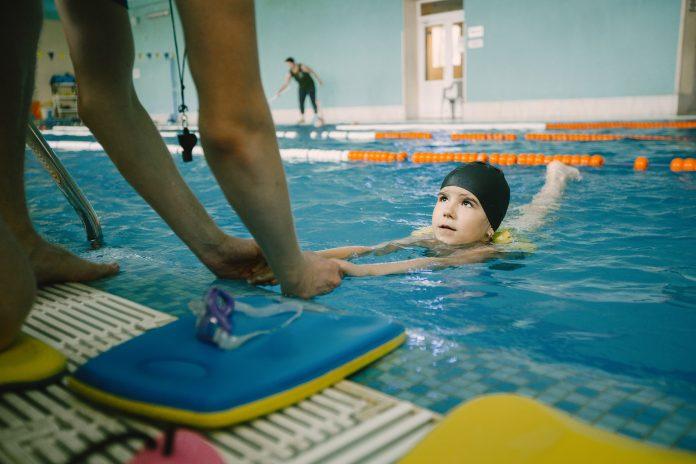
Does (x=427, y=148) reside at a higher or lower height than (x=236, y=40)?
lower

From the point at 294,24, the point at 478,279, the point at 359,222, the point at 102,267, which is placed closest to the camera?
the point at 102,267

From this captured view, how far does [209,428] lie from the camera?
4.01ft

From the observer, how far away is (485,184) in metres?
3.47

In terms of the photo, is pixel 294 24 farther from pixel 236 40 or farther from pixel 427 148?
pixel 236 40

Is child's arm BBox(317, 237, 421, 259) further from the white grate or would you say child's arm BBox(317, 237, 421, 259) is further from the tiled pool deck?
the white grate

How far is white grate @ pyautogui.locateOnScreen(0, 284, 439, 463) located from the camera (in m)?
1.12

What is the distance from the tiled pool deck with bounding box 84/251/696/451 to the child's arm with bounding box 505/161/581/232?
270 cm

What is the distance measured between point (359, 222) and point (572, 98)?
11.8 metres

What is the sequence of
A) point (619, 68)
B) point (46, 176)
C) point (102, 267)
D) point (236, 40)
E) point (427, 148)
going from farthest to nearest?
1. point (619, 68)
2. point (427, 148)
3. point (46, 176)
4. point (102, 267)
5. point (236, 40)

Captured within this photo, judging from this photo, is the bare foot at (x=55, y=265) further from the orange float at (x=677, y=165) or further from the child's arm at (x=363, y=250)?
the orange float at (x=677, y=165)

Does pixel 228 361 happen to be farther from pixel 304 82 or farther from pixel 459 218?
pixel 304 82

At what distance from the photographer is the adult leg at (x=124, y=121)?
216 centimetres

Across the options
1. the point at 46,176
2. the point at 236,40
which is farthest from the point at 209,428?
the point at 46,176

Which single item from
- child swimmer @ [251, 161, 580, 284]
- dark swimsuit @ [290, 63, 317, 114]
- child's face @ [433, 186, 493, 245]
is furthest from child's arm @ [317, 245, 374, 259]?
dark swimsuit @ [290, 63, 317, 114]
